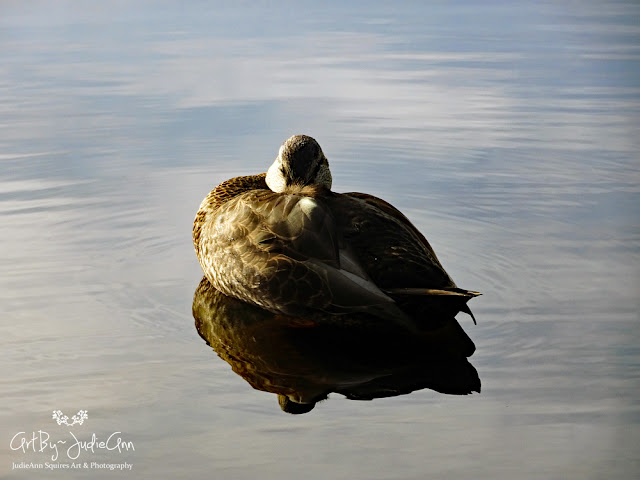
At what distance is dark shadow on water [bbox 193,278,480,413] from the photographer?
4242 mm

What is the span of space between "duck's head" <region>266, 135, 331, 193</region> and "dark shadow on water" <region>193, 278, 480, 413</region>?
847mm

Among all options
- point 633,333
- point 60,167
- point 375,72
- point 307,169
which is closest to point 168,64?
point 375,72

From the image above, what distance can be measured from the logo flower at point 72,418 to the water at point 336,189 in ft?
0.15

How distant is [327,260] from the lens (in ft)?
15.4

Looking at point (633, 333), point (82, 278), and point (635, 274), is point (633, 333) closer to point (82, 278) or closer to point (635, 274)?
point (635, 274)

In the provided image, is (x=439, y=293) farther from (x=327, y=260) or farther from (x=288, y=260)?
(x=288, y=260)

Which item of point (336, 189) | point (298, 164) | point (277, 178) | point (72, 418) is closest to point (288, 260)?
point (298, 164)

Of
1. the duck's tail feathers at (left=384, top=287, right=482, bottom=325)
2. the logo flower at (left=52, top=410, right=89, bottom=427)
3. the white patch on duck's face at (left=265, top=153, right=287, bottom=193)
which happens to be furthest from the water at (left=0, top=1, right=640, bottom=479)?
the white patch on duck's face at (left=265, top=153, right=287, bottom=193)

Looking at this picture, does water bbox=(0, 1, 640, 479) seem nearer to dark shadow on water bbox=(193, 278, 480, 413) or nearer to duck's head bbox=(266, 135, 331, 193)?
dark shadow on water bbox=(193, 278, 480, 413)

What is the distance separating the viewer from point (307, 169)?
18.7 ft

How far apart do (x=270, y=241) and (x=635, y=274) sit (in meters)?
1.98

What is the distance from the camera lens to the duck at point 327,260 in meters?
4.54

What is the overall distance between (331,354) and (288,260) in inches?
19.2

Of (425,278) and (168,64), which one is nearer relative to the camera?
(425,278)
